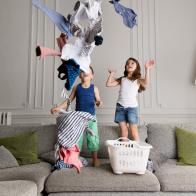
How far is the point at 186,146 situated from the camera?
208 cm

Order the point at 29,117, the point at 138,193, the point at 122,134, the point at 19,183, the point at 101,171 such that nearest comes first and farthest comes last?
the point at 19,183 < the point at 138,193 < the point at 101,171 < the point at 122,134 < the point at 29,117

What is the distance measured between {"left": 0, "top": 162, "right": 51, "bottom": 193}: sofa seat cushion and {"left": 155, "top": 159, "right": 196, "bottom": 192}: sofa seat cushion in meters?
0.81

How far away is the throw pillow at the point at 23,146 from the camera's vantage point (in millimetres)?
2043

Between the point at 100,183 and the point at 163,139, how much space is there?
0.94 meters

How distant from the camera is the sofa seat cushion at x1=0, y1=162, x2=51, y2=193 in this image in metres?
1.53

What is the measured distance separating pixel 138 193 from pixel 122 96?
1.02 m

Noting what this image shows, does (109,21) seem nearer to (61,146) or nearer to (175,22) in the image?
(175,22)

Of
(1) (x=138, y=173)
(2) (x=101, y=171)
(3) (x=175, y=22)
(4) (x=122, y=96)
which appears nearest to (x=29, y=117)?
(4) (x=122, y=96)

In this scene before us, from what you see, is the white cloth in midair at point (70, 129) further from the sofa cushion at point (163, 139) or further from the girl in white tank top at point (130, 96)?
the sofa cushion at point (163, 139)

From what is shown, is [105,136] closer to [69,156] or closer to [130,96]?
[130,96]

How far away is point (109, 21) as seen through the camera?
3.04 metres

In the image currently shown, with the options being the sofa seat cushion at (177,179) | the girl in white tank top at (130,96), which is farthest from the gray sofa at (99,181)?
the girl in white tank top at (130,96)

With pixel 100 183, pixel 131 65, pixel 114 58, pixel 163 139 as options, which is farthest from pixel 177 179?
pixel 114 58

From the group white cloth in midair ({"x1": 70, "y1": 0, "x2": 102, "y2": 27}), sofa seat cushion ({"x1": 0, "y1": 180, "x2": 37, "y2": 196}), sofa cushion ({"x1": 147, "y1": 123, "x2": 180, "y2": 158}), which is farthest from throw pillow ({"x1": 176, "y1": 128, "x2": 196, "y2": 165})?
white cloth in midair ({"x1": 70, "y1": 0, "x2": 102, "y2": 27})
